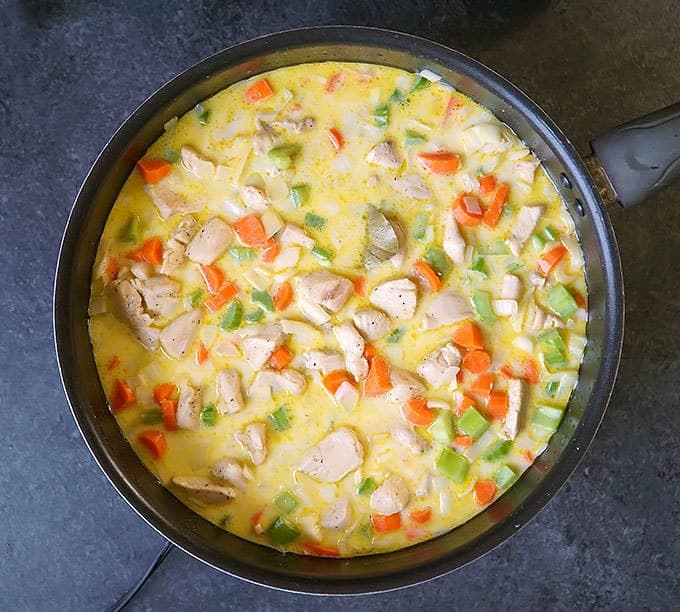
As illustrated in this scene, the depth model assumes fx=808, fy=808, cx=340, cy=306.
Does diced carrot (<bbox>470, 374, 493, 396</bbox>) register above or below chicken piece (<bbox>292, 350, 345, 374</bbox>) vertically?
below

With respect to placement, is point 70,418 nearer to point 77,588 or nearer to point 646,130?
point 77,588

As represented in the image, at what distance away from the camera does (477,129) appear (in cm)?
213

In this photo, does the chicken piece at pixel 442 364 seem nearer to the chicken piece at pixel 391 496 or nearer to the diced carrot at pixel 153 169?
the chicken piece at pixel 391 496

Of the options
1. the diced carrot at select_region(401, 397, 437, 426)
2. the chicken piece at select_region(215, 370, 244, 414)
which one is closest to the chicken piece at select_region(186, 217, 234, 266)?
the chicken piece at select_region(215, 370, 244, 414)

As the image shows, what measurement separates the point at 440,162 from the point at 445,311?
390 mm

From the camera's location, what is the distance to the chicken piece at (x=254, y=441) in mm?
2127

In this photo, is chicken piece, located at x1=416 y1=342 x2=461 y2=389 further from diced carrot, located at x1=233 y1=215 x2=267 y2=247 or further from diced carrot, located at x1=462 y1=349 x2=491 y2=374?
diced carrot, located at x1=233 y1=215 x2=267 y2=247

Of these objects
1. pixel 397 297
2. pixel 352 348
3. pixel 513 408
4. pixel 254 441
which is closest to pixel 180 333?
pixel 254 441

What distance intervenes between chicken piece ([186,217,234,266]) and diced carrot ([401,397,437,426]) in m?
0.64

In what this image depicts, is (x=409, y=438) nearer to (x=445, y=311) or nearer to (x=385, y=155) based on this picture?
(x=445, y=311)

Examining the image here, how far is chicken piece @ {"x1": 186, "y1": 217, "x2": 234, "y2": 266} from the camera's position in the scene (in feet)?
6.86

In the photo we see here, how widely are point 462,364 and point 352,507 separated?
0.49 metres

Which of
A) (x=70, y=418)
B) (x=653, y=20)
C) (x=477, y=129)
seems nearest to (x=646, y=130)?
(x=477, y=129)

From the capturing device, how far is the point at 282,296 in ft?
6.93
